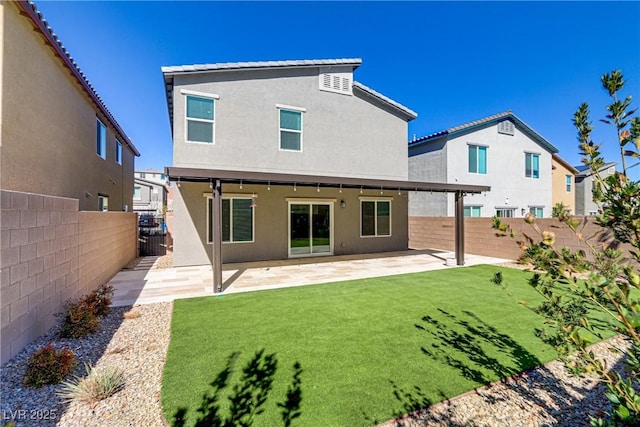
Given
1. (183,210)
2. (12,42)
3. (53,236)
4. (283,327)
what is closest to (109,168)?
(183,210)

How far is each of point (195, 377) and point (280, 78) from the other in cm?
1107

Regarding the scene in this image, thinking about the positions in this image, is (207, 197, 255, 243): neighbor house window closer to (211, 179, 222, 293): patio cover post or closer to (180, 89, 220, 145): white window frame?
(180, 89, 220, 145): white window frame

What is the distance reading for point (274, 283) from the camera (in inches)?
330

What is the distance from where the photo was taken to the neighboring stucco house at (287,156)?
10.4 meters

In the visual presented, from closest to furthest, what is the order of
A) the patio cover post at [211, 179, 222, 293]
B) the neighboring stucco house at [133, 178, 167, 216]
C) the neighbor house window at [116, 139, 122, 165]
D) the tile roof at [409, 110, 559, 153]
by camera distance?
the patio cover post at [211, 179, 222, 293], the tile roof at [409, 110, 559, 153], the neighbor house window at [116, 139, 122, 165], the neighboring stucco house at [133, 178, 167, 216]

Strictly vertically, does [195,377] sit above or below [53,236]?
below

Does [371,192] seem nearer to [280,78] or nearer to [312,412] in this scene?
[280,78]

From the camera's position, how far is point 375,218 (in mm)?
13859

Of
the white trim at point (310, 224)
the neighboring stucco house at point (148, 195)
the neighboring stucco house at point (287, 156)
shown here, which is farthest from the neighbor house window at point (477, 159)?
the neighboring stucco house at point (148, 195)

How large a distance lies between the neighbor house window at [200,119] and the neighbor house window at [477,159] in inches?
556

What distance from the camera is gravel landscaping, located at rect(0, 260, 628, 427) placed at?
115 inches

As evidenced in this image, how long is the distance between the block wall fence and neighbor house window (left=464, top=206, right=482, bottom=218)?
1708 cm

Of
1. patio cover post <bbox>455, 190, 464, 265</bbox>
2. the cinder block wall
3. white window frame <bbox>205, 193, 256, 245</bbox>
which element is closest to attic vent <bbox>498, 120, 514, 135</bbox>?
the cinder block wall

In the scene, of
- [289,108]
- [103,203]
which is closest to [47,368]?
[289,108]
